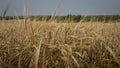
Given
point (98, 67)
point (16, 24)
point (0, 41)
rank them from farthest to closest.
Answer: point (16, 24), point (0, 41), point (98, 67)

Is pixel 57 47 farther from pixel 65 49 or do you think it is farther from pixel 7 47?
pixel 7 47

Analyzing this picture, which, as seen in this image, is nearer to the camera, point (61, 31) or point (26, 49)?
point (26, 49)

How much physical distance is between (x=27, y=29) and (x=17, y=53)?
0.30 m

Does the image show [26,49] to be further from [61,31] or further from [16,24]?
[16,24]

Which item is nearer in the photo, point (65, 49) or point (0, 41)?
point (65, 49)

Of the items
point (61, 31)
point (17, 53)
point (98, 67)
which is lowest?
point (98, 67)

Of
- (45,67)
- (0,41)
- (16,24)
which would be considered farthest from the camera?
(16,24)

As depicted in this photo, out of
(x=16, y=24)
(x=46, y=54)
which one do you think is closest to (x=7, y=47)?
(x=46, y=54)

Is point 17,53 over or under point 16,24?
under

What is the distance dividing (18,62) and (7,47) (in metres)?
0.25

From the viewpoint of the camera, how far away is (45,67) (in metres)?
1.98

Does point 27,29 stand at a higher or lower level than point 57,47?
higher

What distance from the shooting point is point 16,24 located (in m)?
3.49

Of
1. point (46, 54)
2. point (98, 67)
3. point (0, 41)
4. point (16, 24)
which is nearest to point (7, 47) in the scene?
point (0, 41)
